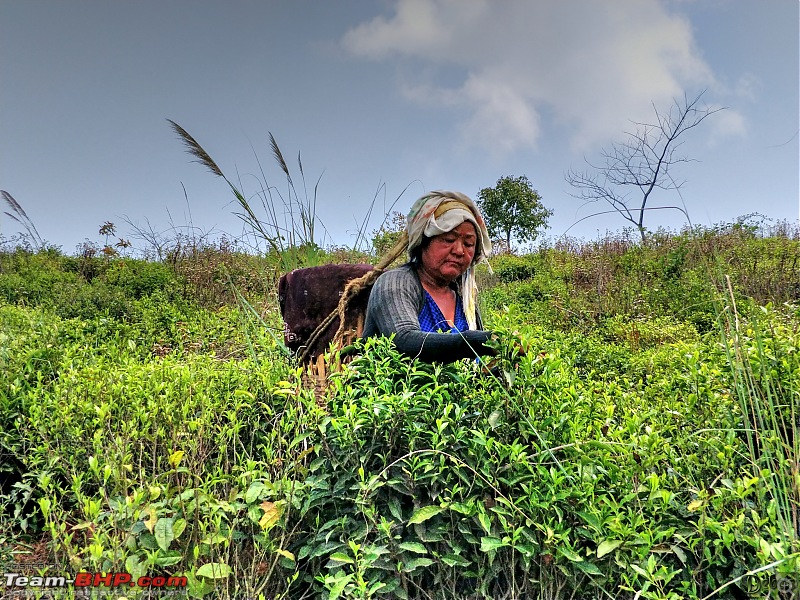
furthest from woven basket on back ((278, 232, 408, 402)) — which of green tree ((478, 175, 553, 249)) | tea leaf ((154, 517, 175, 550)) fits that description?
green tree ((478, 175, 553, 249))

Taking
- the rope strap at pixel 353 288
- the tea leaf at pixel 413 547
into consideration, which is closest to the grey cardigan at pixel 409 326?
the rope strap at pixel 353 288

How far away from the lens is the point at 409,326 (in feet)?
7.48

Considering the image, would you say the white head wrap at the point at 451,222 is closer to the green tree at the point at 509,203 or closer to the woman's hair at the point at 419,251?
the woman's hair at the point at 419,251

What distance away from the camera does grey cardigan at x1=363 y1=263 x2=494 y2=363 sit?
6.90ft

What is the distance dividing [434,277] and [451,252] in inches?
6.6

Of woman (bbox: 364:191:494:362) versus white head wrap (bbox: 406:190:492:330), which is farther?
white head wrap (bbox: 406:190:492:330)

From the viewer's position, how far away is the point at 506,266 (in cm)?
1122

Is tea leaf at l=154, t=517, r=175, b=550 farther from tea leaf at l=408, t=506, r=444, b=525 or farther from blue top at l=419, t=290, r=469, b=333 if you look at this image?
blue top at l=419, t=290, r=469, b=333


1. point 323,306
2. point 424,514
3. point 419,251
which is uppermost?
point 419,251

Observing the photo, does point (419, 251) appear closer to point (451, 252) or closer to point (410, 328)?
point (451, 252)

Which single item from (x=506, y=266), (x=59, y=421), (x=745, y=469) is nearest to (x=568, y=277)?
(x=506, y=266)

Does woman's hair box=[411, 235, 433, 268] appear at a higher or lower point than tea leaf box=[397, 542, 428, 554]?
higher

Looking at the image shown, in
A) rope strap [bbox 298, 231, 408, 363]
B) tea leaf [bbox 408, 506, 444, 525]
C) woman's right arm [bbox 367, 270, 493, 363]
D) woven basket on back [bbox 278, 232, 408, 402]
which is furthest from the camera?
woven basket on back [bbox 278, 232, 408, 402]

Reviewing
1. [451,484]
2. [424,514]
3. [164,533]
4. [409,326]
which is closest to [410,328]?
[409,326]
